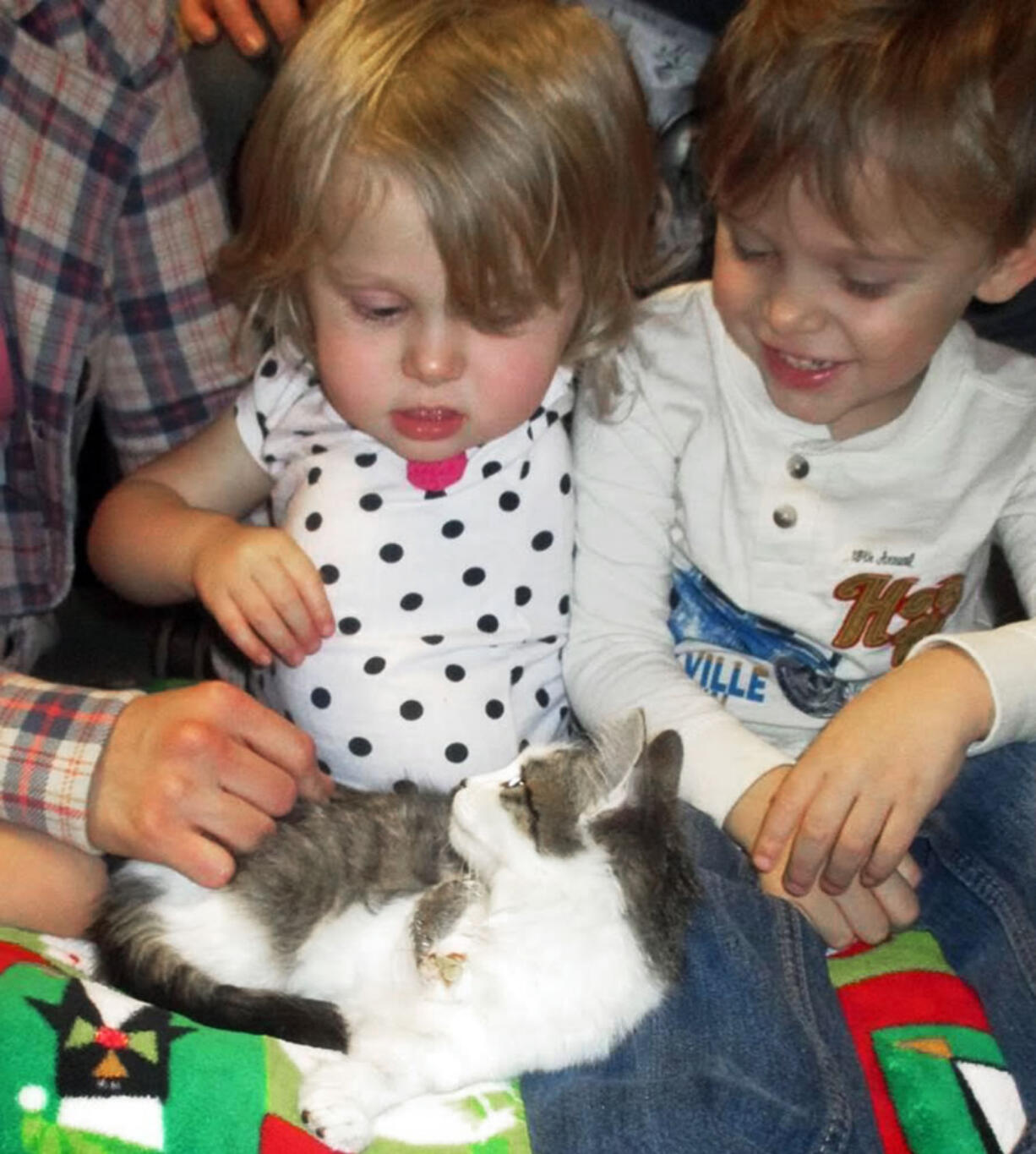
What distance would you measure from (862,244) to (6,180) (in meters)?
0.81

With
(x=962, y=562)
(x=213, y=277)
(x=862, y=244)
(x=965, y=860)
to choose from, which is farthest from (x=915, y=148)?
(x=213, y=277)

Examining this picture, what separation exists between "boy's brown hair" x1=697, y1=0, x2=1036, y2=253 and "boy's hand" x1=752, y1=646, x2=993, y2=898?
1.32 ft

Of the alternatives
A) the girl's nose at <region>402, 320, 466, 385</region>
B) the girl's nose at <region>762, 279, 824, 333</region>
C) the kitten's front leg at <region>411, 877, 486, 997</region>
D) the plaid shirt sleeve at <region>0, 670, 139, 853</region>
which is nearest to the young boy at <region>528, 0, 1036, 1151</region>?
the girl's nose at <region>762, 279, 824, 333</region>

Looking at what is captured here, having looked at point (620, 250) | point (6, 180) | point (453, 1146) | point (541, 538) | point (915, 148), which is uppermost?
point (915, 148)

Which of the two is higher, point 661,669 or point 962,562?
point 962,562

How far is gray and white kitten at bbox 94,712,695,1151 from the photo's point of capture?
0.95m

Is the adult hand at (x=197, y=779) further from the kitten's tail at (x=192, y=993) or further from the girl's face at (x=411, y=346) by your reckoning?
the girl's face at (x=411, y=346)

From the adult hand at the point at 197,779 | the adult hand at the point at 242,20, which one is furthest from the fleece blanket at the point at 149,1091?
the adult hand at the point at 242,20

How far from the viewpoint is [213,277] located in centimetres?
143

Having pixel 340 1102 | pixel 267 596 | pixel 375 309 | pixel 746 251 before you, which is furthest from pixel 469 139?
pixel 340 1102

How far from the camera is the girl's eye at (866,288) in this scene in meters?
1.13

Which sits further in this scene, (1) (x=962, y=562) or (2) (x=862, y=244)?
(1) (x=962, y=562)

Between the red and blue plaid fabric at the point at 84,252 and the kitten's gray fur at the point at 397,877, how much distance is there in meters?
0.31

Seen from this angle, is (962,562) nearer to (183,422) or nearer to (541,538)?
(541,538)
